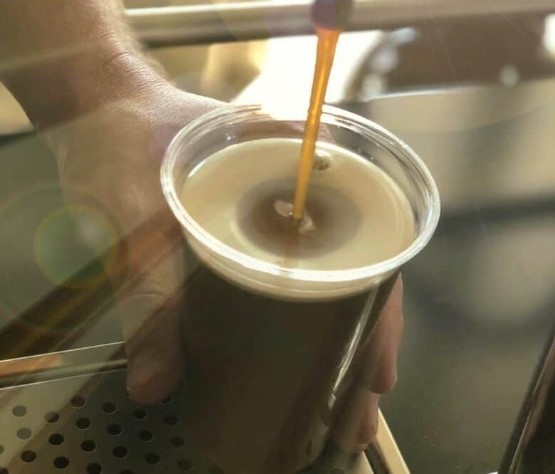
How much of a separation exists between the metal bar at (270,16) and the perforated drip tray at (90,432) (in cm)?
43

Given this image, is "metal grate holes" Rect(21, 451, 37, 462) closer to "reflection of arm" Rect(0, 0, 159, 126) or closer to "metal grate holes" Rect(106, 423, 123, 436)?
"metal grate holes" Rect(106, 423, 123, 436)

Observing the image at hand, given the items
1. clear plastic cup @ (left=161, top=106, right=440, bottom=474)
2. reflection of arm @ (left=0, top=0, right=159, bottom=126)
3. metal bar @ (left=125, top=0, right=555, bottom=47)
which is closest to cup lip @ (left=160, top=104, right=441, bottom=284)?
clear plastic cup @ (left=161, top=106, right=440, bottom=474)

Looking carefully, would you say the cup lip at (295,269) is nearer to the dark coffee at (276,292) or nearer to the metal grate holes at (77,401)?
the dark coffee at (276,292)

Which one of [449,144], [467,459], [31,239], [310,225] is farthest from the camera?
[449,144]

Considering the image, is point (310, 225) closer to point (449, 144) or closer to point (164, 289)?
point (164, 289)

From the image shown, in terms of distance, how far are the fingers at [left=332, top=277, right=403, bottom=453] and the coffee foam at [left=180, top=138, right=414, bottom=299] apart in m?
0.07

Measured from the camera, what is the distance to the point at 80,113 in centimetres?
62

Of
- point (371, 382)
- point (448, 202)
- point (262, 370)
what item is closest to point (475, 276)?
point (448, 202)

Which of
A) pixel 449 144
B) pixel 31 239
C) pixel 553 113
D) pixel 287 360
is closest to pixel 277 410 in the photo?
pixel 287 360

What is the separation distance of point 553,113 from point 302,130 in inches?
19.4

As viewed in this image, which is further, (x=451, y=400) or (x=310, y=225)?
(x=451, y=400)

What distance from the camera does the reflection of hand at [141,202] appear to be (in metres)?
0.45

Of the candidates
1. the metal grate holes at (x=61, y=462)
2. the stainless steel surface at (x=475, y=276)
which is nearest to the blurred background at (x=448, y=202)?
the stainless steel surface at (x=475, y=276)

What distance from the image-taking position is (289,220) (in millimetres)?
398
